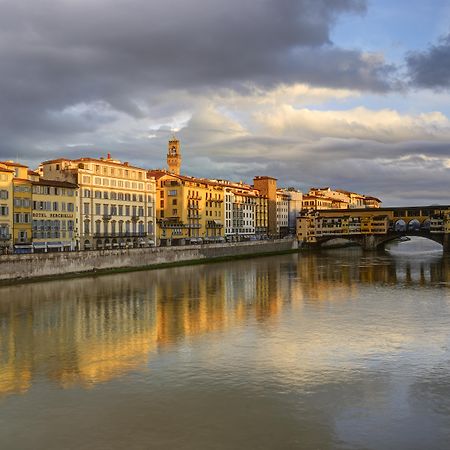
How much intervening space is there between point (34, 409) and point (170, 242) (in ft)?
224

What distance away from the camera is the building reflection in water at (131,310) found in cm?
2133

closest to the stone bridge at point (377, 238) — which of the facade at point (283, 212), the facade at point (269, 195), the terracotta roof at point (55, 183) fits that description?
the facade at point (269, 195)

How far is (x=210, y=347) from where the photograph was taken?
78.0ft

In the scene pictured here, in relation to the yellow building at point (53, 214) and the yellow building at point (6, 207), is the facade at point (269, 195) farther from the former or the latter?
the yellow building at point (6, 207)

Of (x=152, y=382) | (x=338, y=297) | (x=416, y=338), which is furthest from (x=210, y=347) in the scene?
(x=338, y=297)

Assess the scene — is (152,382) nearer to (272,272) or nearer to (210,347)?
(210,347)

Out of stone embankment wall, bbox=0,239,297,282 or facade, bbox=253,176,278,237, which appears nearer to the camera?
stone embankment wall, bbox=0,239,297,282

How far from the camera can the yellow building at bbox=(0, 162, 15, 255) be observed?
52938 millimetres

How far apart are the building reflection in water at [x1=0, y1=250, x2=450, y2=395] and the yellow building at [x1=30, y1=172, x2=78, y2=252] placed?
10585 millimetres

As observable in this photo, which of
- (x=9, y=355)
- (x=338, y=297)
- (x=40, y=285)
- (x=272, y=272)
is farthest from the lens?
(x=272, y=272)

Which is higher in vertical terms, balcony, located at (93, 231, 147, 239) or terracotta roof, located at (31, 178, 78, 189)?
terracotta roof, located at (31, 178, 78, 189)

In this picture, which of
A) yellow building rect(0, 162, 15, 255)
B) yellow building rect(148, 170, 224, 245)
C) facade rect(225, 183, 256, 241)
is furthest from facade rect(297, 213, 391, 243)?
yellow building rect(0, 162, 15, 255)

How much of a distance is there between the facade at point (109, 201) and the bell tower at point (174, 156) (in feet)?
124

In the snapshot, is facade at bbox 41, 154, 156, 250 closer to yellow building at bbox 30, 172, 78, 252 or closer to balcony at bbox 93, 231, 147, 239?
balcony at bbox 93, 231, 147, 239
